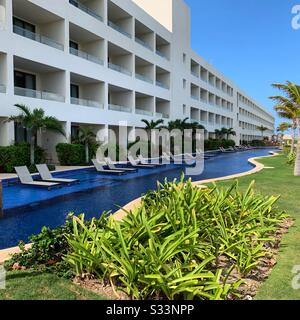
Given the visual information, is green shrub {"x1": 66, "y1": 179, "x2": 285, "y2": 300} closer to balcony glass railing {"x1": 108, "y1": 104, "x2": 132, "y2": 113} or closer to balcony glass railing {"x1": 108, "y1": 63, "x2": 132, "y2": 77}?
balcony glass railing {"x1": 108, "y1": 104, "x2": 132, "y2": 113}

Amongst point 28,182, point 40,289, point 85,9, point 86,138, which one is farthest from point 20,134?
point 40,289

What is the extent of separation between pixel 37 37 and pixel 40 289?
60.4 feet

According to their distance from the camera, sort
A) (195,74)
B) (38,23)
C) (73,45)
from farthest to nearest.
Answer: (195,74) → (73,45) → (38,23)

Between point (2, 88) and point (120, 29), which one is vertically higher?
point (120, 29)

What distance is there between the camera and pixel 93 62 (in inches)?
934

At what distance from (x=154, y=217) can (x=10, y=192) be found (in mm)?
8792

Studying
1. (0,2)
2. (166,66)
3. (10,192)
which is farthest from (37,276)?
(166,66)

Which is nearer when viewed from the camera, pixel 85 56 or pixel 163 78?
pixel 85 56

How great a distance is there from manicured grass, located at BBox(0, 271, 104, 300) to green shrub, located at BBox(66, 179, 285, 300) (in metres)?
0.32

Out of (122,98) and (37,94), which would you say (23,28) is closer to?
(37,94)

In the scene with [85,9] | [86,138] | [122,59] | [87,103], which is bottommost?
[86,138]

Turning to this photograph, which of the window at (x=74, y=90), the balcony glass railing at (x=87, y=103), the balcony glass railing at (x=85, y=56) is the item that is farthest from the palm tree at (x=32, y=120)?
the window at (x=74, y=90)

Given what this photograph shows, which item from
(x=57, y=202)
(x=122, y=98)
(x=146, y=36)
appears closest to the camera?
(x=57, y=202)

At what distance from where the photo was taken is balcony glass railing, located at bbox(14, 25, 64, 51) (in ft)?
58.9
